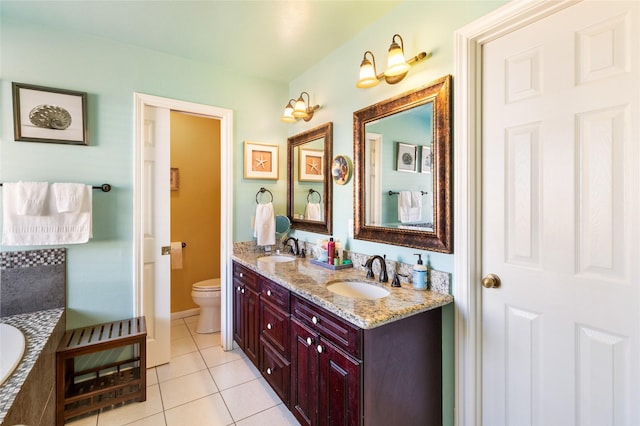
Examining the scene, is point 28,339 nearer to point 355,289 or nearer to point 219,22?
point 355,289

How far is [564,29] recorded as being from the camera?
3.81ft

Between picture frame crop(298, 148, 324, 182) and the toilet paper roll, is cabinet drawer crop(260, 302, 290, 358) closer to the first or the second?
picture frame crop(298, 148, 324, 182)

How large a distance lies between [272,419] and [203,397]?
555 millimetres

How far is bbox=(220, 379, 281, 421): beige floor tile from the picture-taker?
1.86 metres

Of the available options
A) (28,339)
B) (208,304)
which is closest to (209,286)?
(208,304)

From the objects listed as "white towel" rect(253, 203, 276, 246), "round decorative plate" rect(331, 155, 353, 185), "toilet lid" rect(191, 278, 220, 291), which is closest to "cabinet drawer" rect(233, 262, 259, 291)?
"white towel" rect(253, 203, 276, 246)

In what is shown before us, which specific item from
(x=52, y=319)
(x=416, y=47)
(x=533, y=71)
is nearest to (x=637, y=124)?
(x=533, y=71)

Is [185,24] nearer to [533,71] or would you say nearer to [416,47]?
[416,47]

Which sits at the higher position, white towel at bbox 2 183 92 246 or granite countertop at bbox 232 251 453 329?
white towel at bbox 2 183 92 246

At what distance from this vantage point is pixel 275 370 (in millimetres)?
1904

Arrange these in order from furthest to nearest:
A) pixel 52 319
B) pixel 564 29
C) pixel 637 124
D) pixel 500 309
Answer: pixel 52 319 → pixel 500 309 → pixel 564 29 → pixel 637 124

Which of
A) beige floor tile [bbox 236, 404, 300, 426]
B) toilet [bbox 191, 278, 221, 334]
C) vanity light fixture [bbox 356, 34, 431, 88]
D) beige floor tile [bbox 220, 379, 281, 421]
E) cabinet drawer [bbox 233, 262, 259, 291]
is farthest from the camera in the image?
toilet [bbox 191, 278, 221, 334]

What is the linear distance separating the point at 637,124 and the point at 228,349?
3.03 meters

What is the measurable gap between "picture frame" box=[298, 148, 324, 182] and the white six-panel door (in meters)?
1.31
